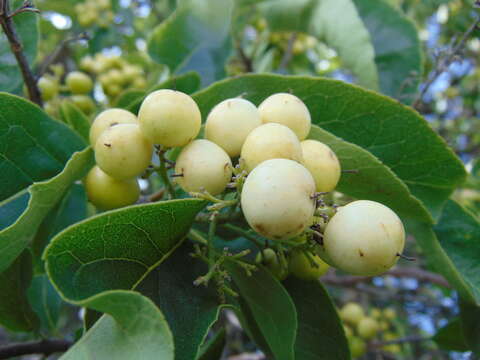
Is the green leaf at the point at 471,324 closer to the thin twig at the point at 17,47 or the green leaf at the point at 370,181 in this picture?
the green leaf at the point at 370,181

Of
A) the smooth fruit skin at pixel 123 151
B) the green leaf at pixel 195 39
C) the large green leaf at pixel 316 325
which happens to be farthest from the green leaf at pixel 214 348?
the green leaf at pixel 195 39

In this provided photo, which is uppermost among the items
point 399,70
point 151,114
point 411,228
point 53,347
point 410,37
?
point 151,114

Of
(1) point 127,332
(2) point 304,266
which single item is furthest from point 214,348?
(1) point 127,332

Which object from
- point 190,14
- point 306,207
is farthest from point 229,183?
point 190,14

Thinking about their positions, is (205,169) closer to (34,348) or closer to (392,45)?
(34,348)

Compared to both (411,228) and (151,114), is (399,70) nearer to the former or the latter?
(411,228)

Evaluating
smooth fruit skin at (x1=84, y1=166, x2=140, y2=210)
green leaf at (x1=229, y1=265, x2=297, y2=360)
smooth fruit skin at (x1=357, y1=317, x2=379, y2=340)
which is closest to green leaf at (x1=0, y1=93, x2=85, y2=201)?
smooth fruit skin at (x1=84, y1=166, x2=140, y2=210)
